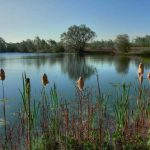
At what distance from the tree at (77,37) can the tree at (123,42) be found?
1561 centimetres

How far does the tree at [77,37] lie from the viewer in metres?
77.5

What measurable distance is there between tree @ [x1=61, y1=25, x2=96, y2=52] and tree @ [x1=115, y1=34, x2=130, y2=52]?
15606 mm

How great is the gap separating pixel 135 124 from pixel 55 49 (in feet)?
255

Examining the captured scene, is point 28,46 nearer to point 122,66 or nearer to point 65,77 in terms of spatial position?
point 122,66

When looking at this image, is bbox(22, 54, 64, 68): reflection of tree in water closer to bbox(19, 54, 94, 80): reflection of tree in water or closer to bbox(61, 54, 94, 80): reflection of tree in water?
bbox(19, 54, 94, 80): reflection of tree in water

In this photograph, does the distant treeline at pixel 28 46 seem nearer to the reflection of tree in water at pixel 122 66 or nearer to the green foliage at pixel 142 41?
the green foliage at pixel 142 41

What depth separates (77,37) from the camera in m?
78.4

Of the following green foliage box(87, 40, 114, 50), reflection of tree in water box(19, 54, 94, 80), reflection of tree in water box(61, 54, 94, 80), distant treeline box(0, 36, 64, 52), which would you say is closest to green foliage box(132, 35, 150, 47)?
green foliage box(87, 40, 114, 50)

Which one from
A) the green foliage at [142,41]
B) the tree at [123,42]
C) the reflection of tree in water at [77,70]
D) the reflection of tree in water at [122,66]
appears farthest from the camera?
the green foliage at [142,41]

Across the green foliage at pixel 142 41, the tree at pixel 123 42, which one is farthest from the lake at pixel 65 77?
the green foliage at pixel 142 41

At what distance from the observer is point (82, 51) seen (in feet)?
247

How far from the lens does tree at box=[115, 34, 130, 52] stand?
6128cm

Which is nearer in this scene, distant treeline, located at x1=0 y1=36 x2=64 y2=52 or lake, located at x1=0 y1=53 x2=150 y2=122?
lake, located at x1=0 y1=53 x2=150 y2=122

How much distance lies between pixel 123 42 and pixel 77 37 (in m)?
19.9
